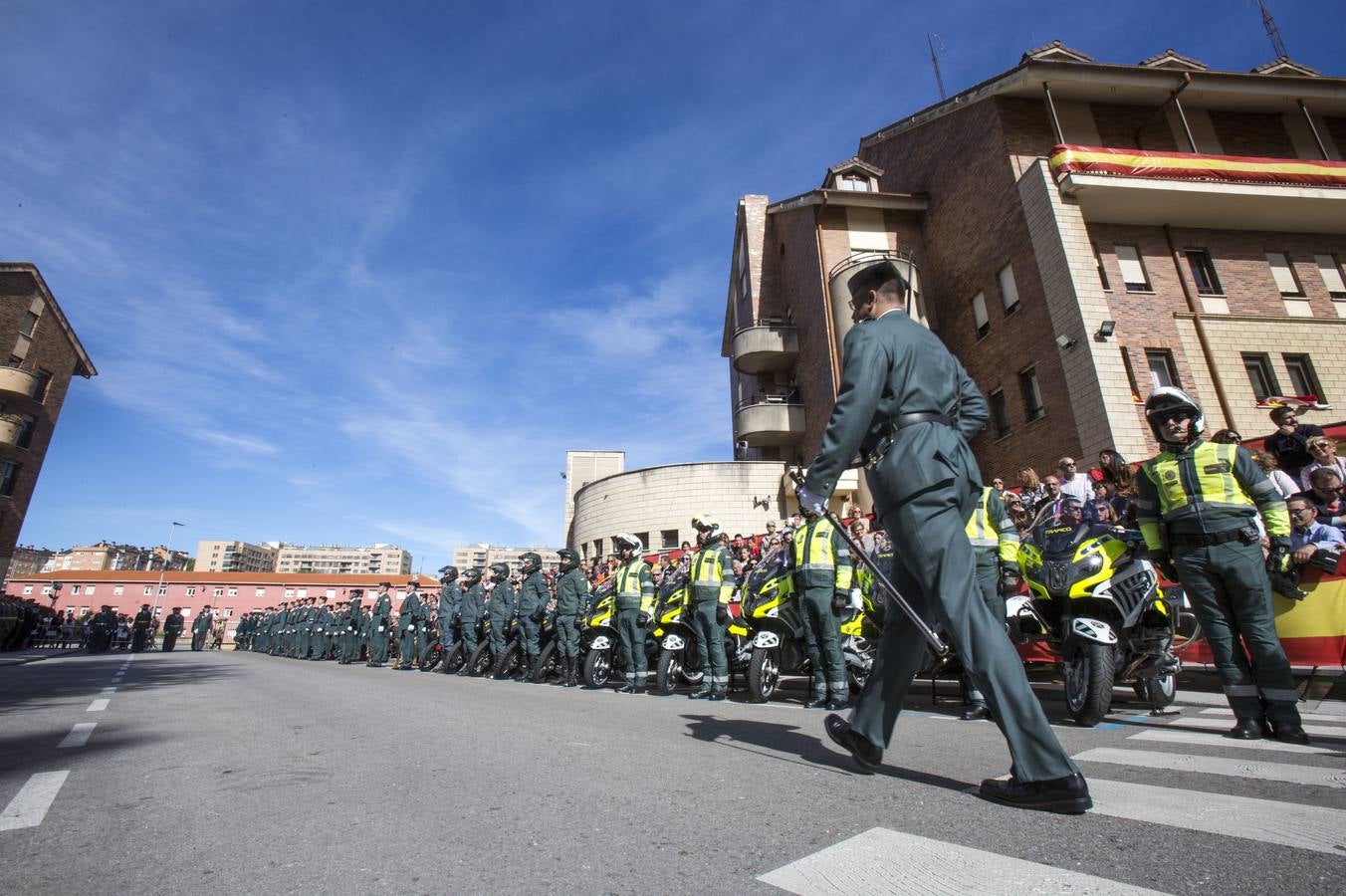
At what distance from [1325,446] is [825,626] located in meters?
5.99

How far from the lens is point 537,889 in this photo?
5.88ft

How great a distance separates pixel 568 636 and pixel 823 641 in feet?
17.3

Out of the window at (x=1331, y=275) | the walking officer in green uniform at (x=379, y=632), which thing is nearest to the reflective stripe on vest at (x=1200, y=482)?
the walking officer in green uniform at (x=379, y=632)

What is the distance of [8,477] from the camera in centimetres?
3472

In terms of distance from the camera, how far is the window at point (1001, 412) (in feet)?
71.5

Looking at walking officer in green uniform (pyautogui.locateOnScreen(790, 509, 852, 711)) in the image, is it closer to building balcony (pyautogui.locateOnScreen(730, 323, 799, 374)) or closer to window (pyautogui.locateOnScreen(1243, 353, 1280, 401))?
A: window (pyautogui.locateOnScreen(1243, 353, 1280, 401))

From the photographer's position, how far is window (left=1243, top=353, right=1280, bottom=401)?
20062mm

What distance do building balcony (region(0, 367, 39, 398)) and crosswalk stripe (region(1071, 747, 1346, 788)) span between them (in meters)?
47.0

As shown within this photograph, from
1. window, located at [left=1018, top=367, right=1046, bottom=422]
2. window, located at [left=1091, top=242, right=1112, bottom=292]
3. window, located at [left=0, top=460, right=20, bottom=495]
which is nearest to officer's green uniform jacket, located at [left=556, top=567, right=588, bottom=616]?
window, located at [left=1018, top=367, right=1046, bottom=422]

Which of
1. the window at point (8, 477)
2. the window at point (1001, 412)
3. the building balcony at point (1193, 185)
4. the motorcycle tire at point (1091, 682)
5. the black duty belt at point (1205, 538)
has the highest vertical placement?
the building balcony at point (1193, 185)

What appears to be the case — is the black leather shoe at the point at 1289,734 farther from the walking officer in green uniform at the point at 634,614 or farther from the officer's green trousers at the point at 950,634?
the walking officer in green uniform at the point at 634,614

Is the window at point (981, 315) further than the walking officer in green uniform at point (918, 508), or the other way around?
the window at point (981, 315)

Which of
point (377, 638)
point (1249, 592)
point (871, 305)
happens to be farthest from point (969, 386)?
point (377, 638)

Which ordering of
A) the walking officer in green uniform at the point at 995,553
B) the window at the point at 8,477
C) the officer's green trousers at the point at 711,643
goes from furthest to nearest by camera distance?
the window at the point at 8,477, the officer's green trousers at the point at 711,643, the walking officer in green uniform at the point at 995,553
